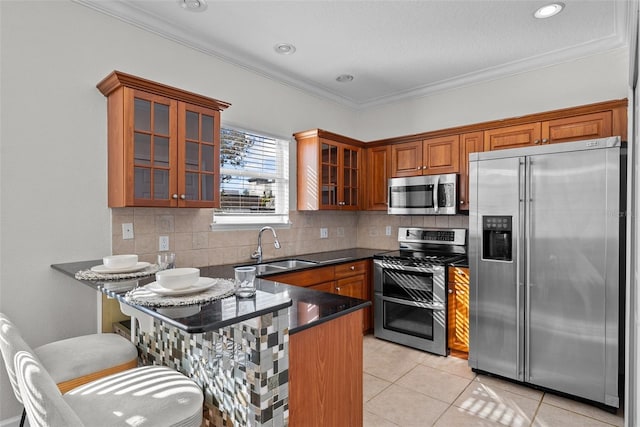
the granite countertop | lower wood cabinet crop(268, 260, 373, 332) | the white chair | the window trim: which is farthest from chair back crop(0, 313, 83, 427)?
the window trim

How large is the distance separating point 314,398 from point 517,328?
2.00 m

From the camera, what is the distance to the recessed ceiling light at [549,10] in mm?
2471

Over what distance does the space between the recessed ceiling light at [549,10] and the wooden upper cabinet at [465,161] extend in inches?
40.9

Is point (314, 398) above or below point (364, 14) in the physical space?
below

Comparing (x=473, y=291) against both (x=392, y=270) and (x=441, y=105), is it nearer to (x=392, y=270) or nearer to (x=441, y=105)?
(x=392, y=270)

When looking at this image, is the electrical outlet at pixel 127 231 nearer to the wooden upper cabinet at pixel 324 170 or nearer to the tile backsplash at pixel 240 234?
the tile backsplash at pixel 240 234

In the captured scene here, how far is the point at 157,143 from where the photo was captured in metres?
2.37

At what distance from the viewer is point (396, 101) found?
4332 millimetres

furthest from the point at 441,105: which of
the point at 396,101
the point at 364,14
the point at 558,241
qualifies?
the point at 558,241

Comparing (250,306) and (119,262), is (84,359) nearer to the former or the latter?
(119,262)

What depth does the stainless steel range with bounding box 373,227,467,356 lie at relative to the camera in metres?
3.21

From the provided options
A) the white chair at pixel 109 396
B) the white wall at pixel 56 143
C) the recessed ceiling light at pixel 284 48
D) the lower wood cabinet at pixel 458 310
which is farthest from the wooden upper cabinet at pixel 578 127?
the white chair at pixel 109 396

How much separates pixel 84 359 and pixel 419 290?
8.78ft

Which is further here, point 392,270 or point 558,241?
point 392,270
